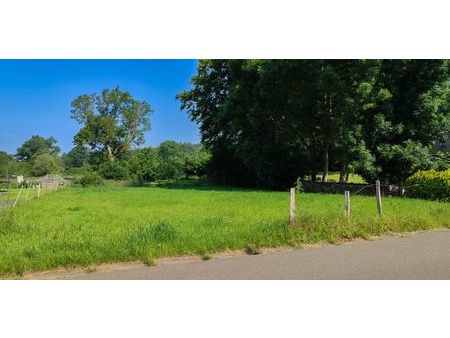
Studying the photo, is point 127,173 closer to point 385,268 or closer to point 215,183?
point 215,183

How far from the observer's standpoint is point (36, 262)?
7.70 m

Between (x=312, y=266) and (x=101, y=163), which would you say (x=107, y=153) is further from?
(x=312, y=266)

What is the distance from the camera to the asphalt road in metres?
7.16

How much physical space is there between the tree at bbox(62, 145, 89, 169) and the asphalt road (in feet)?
158

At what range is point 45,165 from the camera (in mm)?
64438

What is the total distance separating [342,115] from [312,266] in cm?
2014

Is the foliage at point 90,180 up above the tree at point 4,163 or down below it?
below

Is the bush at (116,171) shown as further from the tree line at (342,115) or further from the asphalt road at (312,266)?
the asphalt road at (312,266)

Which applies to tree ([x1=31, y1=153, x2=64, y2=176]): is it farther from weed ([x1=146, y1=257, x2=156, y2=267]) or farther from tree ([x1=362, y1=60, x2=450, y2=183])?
weed ([x1=146, y1=257, x2=156, y2=267])

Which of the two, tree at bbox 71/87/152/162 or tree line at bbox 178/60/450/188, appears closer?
tree line at bbox 178/60/450/188

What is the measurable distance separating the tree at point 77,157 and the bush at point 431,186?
135 feet

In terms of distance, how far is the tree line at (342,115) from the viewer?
25.1m

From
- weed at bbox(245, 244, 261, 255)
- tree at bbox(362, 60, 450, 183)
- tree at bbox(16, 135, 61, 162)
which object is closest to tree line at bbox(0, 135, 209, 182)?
tree at bbox(16, 135, 61, 162)

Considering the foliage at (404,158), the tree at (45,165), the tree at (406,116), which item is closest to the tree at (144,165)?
the tree at (45,165)
